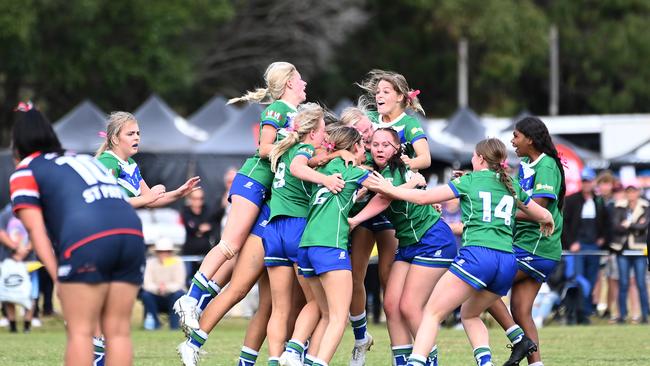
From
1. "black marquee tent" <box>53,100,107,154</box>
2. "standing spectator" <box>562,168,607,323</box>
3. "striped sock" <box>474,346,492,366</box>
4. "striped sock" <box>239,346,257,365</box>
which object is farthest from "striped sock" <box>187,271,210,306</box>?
"black marquee tent" <box>53,100,107,154</box>

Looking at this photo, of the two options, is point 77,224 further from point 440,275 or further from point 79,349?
point 440,275

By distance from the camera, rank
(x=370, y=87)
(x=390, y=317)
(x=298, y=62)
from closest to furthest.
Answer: (x=390, y=317), (x=370, y=87), (x=298, y=62)

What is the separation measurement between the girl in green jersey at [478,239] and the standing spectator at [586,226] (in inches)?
345

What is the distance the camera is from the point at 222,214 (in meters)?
17.1

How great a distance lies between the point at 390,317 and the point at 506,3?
3249cm

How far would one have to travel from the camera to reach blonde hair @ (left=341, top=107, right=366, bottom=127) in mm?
8812

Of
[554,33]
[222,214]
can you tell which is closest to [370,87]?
[222,214]

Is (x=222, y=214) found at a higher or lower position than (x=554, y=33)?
lower

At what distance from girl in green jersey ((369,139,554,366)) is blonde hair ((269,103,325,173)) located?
0.59 metres

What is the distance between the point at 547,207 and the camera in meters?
9.05

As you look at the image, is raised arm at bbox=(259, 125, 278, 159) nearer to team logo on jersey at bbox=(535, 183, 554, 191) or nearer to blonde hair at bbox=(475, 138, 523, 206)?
blonde hair at bbox=(475, 138, 523, 206)

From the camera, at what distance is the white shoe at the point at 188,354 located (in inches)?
345

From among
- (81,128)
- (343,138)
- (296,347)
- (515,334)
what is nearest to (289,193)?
(343,138)

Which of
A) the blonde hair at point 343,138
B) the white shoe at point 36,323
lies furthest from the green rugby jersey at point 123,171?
the white shoe at point 36,323
